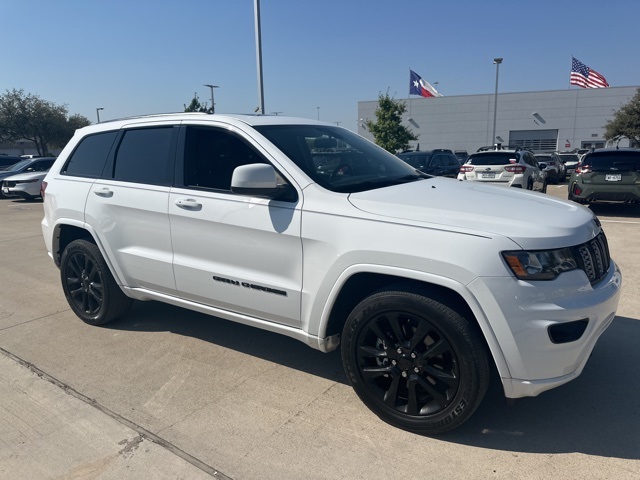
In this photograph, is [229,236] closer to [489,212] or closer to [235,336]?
[235,336]

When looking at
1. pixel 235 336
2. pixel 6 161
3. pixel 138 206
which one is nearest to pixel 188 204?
pixel 138 206

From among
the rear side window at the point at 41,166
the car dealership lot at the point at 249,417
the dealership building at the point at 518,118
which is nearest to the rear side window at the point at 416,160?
the car dealership lot at the point at 249,417

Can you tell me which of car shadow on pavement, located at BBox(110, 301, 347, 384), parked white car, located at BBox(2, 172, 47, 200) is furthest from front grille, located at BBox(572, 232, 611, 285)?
parked white car, located at BBox(2, 172, 47, 200)

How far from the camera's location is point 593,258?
9.12 ft

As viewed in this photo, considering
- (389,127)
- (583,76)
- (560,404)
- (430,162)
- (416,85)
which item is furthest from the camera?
(416,85)

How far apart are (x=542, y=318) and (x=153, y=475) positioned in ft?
7.13

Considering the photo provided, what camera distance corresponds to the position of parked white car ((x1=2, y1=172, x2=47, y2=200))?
60.1ft

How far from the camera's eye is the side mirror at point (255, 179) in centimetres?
304

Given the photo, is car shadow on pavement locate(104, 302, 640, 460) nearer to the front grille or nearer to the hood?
the front grille

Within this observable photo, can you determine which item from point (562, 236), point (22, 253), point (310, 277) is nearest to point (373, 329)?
point (310, 277)

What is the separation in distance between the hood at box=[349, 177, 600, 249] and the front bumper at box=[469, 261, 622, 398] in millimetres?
227

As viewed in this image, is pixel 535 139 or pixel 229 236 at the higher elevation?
pixel 535 139

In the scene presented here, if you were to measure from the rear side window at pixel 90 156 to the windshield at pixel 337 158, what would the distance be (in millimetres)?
1789

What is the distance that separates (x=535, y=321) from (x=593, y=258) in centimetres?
65
